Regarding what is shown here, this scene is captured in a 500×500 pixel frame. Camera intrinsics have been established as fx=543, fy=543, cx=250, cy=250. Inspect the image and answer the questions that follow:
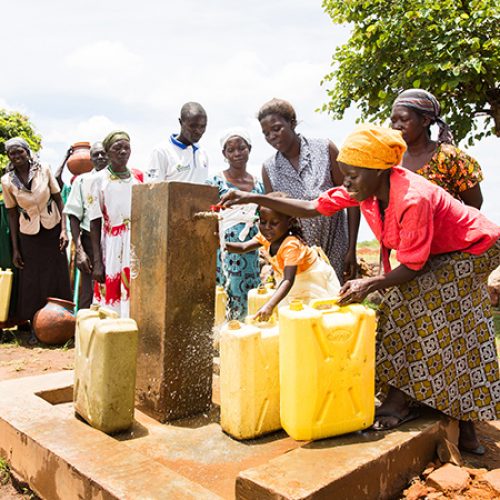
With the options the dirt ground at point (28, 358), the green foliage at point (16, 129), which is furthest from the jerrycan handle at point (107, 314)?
the green foliage at point (16, 129)

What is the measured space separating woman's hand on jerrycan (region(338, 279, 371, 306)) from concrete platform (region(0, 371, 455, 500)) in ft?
2.06

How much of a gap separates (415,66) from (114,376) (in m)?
7.04

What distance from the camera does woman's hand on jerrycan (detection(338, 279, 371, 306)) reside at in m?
2.56

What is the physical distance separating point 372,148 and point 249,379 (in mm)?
1268

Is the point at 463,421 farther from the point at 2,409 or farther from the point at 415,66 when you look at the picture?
the point at 415,66

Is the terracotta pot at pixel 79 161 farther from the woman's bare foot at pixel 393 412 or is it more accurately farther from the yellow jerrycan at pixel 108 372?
the woman's bare foot at pixel 393 412

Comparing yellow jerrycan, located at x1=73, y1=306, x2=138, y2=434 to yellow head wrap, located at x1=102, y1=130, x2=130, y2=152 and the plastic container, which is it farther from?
yellow head wrap, located at x1=102, y1=130, x2=130, y2=152

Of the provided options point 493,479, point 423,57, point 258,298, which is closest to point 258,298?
point 258,298

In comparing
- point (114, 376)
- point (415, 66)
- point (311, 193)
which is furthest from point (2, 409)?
point (415, 66)

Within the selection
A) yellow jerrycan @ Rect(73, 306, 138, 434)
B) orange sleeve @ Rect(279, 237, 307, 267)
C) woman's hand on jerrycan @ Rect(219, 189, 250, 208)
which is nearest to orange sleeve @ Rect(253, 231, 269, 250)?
orange sleeve @ Rect(279, 237, 307, 267)

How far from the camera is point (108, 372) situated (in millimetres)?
2789

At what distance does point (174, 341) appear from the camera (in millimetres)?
3062

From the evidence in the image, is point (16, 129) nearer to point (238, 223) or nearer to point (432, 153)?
point (238, 223)

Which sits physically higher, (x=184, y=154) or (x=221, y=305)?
(x=184, y=154)
